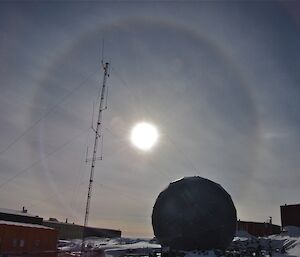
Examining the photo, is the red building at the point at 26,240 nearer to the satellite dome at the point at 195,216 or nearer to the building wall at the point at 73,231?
the satellite dome at the point at 195,216

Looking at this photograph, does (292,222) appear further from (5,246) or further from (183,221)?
(5,246)

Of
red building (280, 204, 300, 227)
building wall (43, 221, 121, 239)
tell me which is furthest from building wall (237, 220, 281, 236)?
building wall (43, 221, 121, 239)

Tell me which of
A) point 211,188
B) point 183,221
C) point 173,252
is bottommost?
point 173,252

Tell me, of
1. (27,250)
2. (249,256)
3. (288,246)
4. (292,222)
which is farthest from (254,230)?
(27,250)

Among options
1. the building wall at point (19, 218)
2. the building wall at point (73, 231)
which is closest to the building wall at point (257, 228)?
the building wall at point (19, 218)

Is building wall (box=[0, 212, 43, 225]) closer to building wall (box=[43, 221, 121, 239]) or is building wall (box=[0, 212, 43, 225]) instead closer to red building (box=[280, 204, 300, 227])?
building wall (box=[43, 221, 121, 239])
